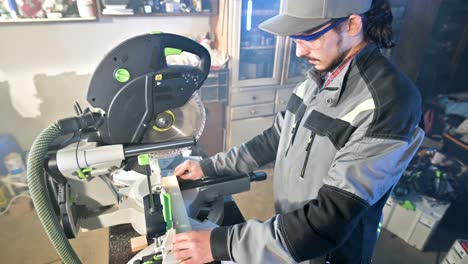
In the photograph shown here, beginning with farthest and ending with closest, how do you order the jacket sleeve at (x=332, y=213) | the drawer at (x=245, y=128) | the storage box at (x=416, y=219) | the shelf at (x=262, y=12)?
1. the drawer at (x=245, y=128)
2. the shelf at (x=262, y=12)
3. the storage box at (x=416, y=219)
4. the jacket sleeve at (x=332, y=213)

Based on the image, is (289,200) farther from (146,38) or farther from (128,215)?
(146,38)

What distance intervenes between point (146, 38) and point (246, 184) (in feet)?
2.05

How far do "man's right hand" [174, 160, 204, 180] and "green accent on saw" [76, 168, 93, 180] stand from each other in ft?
1.13

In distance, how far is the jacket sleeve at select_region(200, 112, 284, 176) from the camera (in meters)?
1.13

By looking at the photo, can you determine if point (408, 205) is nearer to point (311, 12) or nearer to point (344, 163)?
point (344, 163)

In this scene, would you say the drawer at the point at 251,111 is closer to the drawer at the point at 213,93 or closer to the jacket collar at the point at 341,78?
the drawer at the point at 213,93

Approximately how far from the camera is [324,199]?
0.71 metres

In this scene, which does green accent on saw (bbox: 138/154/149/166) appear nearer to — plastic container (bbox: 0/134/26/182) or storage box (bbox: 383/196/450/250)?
storage box (bbox: 383/196/450/250)

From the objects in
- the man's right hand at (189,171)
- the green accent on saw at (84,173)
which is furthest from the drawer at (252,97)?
the green accent on saw at (84,173)

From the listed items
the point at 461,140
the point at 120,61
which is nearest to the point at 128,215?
the point at 120,61

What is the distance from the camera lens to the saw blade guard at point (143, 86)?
0.73 m

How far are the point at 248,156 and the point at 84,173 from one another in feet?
2.01

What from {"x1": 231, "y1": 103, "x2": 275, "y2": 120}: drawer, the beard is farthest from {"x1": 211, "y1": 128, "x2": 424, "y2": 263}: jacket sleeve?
{"x1": 231, "y1": 103, "x2": 275, "y2": 120}: drawer

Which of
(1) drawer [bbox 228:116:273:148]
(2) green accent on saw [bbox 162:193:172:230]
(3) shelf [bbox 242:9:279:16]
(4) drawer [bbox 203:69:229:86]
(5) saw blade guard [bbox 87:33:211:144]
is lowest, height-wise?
(1) drawer [bbox 228:116:273:148]
